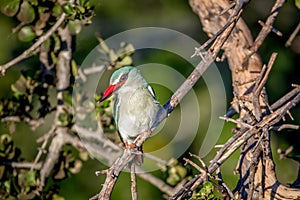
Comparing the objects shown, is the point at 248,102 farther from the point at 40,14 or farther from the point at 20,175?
the point at 20,175

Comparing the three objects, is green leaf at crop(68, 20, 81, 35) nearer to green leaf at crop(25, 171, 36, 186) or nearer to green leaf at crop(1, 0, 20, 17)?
green leaf at crop(1, 0, 20, 17)

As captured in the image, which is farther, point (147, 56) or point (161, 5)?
point (161, 5)

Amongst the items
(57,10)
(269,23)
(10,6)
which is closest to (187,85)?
(269,23)

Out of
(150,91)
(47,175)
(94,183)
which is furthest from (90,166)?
(150,91)

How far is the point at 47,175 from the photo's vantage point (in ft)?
10.1

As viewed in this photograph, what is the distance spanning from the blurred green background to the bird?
0.66 m

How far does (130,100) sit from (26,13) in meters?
0.58

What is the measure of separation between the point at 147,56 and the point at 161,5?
2.05 ft

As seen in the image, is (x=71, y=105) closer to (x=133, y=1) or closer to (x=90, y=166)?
(x=90, y=166)

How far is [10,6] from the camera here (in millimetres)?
2828

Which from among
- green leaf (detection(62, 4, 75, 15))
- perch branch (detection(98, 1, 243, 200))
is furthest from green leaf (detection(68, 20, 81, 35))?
perch branch (detection(98, 1, 243, 200))

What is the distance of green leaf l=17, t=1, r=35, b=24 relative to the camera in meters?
2.82

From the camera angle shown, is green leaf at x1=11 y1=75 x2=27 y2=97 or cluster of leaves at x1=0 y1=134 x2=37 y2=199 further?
green leaf at x1=11 y1=75 x2=27 y2=97

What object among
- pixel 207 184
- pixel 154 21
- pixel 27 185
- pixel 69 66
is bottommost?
pixel 207 184
